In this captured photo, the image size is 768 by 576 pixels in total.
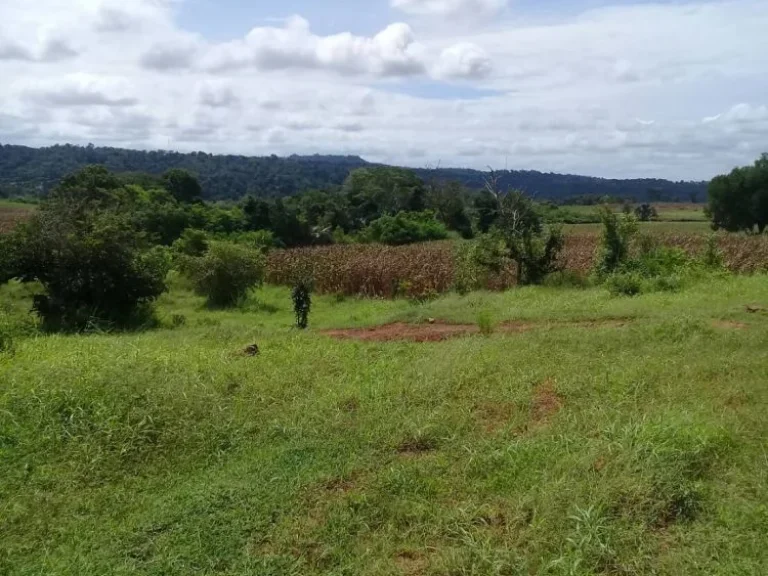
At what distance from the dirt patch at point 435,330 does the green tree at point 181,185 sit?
45.0 metres

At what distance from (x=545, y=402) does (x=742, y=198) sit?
3919 centimetres

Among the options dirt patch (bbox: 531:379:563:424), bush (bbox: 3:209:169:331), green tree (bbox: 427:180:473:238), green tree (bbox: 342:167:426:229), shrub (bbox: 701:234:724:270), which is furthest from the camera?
green tree (bbox: 342:167:426:229)

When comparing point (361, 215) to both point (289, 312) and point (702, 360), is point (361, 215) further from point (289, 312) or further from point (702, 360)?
point (702, 360)

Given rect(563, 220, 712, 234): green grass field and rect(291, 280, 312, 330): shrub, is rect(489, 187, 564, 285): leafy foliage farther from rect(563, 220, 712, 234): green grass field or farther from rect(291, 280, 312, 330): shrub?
rect(563, 220, 712, 234): green grass field

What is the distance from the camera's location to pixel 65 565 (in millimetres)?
4516

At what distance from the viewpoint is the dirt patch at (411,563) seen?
4.42 meters

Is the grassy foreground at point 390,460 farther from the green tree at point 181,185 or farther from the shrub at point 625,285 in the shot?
the green tree at point 181,185

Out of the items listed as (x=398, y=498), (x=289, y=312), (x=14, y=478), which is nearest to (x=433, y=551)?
(x=398, y=498)

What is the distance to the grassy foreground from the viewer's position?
15.0ft

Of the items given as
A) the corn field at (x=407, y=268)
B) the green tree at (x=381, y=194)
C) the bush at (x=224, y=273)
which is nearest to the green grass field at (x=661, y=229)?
the corn field at (x=407, y=268)

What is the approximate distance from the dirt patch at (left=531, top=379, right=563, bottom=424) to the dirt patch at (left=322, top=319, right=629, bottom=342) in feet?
10.4

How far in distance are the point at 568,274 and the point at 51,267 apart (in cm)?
1094

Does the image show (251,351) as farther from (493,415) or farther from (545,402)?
(545,402)

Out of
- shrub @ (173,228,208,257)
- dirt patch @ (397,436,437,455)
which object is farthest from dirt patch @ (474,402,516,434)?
shrub @ (173,228,208,257)
